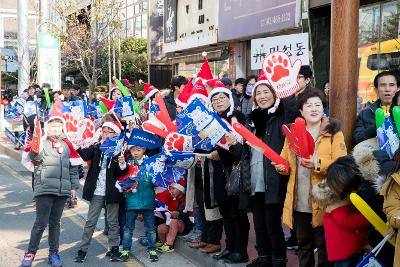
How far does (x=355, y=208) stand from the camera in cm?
391

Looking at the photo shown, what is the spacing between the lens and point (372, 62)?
898 centimetres

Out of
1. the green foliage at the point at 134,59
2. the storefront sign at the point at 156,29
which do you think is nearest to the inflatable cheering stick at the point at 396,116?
the storefront sign at the point at 156,29

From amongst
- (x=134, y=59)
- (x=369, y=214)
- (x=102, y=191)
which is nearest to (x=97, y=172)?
(x=102, y=191)

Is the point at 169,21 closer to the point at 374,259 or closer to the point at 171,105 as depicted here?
the point at 171,105

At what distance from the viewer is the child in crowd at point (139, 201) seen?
593 cm

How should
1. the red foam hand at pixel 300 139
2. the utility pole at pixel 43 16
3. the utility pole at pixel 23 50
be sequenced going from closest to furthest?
the red foam hand at pixel 300 139 → the utility pole at pixel 43 16 → the utility pole at pixel 23 50

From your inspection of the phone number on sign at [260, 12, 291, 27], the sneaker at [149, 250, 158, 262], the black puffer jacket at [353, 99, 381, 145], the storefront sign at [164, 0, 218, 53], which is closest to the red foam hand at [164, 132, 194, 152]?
the sneaker at [149, 250, 158, 262]

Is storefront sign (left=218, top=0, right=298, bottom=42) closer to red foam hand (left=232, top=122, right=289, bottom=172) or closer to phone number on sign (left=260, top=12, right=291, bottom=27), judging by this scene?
phone number on sign (left=260, top=12, right=291, bottom=27)

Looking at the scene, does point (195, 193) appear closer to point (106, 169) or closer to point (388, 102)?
point (106, 169)

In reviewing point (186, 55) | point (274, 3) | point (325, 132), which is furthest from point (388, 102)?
point (186, 55)

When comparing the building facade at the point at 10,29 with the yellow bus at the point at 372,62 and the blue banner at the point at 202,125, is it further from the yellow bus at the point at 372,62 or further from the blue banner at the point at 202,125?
the blue banner at the point at 202,125

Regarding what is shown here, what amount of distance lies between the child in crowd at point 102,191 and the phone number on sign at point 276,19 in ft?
23.4

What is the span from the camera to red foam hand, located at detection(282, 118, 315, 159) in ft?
13.3

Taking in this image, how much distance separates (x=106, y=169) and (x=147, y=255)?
1.11 meters
